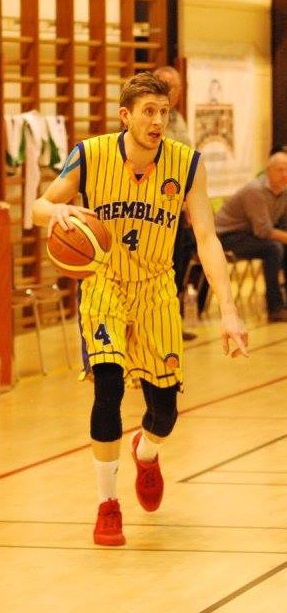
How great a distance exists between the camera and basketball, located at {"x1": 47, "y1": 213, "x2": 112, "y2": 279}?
194 inches

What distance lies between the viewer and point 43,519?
5676mm

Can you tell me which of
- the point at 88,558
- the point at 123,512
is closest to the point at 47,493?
the point at 123,512

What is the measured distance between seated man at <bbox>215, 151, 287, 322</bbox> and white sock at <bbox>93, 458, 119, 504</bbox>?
22.6 ft

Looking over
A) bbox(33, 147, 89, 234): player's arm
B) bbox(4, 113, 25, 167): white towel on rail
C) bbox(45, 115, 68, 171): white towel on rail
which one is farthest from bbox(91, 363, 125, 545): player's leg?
bbox(45, 115, 68, 171): white towel on rail

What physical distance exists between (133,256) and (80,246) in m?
0.37

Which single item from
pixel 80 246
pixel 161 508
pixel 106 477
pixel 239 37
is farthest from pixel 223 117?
pixel 80 246

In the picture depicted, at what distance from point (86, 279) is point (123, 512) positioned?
3.41ft

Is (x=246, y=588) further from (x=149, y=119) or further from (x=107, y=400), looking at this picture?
(x=149, y=119)

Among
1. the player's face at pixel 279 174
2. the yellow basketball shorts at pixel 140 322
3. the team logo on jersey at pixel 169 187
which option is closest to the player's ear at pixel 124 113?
the team logo on jersey at pixel 169 187

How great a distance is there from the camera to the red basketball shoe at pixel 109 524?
5246mm

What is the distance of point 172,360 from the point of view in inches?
209

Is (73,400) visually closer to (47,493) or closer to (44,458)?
(44,458)

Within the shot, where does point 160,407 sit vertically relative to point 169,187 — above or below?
below

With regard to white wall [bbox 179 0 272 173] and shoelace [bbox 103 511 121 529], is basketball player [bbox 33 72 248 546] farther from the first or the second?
white wall [bbox 179 0 272 173]
